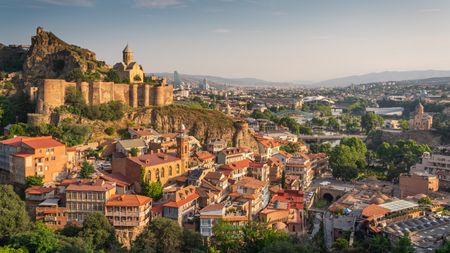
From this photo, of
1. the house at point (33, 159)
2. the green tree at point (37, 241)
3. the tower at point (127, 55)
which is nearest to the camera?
the green tree at point (37, 241)

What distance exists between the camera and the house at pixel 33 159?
83.7 ft

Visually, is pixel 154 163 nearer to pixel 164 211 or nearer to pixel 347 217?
pixel 164 211

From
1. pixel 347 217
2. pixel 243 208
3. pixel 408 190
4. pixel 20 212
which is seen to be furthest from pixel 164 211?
pixel 408 190

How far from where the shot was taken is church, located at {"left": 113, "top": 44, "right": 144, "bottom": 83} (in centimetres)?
4391

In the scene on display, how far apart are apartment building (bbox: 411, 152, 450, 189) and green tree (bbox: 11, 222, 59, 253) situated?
26.8 meters

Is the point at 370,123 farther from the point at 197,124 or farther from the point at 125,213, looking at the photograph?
the point at 125,213

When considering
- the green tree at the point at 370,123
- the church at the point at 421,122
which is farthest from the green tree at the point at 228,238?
the green tree at the point at 370,123

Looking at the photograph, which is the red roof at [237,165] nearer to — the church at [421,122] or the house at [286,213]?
the house at [286,213]

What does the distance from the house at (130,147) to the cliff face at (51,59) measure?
12.8 metres

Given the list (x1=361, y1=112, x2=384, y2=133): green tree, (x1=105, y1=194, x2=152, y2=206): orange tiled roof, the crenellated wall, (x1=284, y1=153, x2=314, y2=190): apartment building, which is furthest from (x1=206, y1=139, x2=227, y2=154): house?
(x1=361, y1=112, x2=384, y2=133): green tree

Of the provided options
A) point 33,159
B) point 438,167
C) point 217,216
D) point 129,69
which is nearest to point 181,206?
point 217,216

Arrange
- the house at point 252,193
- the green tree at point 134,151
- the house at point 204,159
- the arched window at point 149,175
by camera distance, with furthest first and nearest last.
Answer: the house at point 204,159
the green tree at point 134,151
the arched window at point 149,175
the house at point 252,193

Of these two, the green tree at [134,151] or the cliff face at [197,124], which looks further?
the cliff face at [197,124]

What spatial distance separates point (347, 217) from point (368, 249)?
A: 382cm
